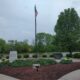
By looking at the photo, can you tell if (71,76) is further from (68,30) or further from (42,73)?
(68,30)

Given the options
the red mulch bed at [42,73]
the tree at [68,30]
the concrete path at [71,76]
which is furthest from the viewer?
the tree at [68,30]

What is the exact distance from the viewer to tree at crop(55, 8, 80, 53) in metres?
70.9

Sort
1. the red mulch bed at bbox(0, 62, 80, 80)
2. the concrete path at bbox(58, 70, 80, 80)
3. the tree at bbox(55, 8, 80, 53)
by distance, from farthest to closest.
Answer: the tree at bbox(55, 8, 80, 53)
the red mulch bed at bbox(0, 62, 80, 80)
the concrete path at bbox(58, 70, 80, 80)

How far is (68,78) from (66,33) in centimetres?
5146

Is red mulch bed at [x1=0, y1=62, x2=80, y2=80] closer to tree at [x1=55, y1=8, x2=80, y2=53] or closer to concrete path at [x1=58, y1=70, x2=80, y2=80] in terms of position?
concrete path at [x1=58, y1=70, x2=80, y2=80]

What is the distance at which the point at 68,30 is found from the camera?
74.9 m

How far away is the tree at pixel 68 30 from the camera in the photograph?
70.9 m

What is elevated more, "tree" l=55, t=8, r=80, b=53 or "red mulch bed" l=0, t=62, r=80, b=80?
"tree" l=55, t=8, r=80, b=53

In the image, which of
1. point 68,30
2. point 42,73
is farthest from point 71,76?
point 68,30

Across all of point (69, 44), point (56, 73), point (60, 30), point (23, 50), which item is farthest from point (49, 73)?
point (23, 50)

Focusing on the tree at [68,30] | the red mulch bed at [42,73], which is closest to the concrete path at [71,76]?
the red mulch bed at [42,73]

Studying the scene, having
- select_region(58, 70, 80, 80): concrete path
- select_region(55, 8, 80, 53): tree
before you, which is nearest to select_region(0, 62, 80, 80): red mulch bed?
select_region(58, 70, 80, 80): concrete path

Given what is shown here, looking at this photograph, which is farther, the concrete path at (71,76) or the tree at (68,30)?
the tree at (68,30)

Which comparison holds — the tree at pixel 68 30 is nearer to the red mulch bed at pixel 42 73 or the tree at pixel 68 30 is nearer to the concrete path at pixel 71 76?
the red mulch bed at pixel 42 73
